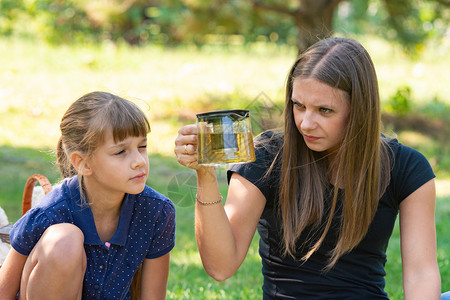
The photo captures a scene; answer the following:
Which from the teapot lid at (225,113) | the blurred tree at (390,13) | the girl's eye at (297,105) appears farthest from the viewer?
the blurred tree at (390,13)

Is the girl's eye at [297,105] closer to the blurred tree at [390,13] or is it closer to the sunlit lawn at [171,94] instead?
the sunlit lawn at [171,94]

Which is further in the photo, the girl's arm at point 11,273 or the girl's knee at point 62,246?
the girl's arm at point 11,273

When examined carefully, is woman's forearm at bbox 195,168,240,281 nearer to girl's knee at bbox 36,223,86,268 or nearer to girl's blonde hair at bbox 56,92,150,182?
girl's blonde hair at bbox 56,92,150,182

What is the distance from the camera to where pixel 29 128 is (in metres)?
7.19

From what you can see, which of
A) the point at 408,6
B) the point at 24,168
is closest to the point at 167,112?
the point at 24,168

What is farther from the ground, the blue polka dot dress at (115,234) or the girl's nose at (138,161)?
the girl's nose at (138,161)

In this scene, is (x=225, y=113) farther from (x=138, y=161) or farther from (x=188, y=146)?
(x=138, y=161)

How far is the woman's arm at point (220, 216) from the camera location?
196cm

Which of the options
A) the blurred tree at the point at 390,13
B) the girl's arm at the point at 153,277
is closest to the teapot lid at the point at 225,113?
the girl's arm at the point at 153,277

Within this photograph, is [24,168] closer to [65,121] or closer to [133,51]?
[65,121]

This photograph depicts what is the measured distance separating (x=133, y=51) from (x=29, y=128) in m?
4.55

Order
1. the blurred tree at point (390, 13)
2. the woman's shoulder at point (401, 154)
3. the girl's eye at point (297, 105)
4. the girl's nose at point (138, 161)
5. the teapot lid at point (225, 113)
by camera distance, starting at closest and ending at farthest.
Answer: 1. the teapot lid at point (225, 113)
2. the girl's nose at point (138, 161)
3. the girl's eye at point (297, 105)
4. the woman's shoulder at point (401, 154)
5. the blurred tree at point (390, 13)

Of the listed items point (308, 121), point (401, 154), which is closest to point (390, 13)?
point (401, 154)

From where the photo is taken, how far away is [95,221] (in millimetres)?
2121
